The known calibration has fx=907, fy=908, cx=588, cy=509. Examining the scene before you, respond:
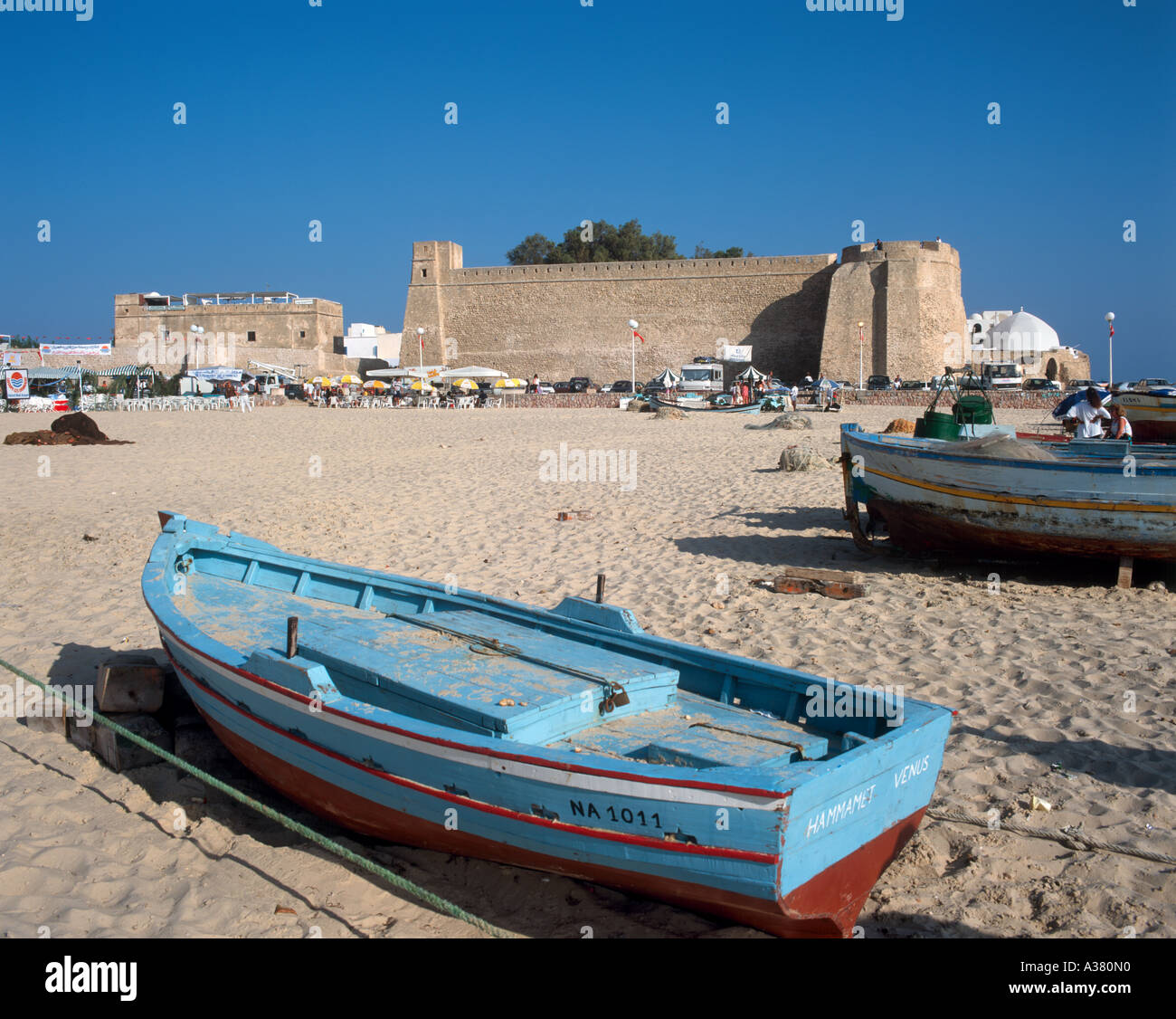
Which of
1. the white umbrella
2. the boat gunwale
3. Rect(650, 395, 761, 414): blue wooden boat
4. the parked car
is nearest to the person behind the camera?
the boat gunwale

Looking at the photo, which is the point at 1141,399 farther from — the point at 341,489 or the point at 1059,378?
the point at 1059,378

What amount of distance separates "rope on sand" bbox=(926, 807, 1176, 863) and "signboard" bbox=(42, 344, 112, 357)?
187 feet

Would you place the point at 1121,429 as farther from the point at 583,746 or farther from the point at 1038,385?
the point at 1038,385

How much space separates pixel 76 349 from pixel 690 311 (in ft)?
116

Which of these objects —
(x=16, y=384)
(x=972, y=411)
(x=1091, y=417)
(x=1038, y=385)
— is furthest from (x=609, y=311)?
(x=1091, y=417)

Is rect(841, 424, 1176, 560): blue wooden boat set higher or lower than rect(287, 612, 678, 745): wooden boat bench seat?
higher

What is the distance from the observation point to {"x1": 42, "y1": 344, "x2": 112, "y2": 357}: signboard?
2026 inches

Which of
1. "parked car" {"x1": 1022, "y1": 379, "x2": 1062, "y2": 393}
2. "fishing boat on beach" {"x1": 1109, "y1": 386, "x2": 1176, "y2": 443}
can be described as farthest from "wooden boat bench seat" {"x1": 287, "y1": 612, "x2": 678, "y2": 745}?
"parked car" {"x1": 1022, "y1": 379, "x2": 1062, "y2": 393}

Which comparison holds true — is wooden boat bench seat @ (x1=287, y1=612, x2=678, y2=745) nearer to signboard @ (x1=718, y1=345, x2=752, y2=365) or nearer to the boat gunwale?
the boat gunwale

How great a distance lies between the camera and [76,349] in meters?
52.3

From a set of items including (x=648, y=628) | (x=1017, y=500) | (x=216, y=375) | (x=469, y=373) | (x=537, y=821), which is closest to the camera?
(x=537, y=821)

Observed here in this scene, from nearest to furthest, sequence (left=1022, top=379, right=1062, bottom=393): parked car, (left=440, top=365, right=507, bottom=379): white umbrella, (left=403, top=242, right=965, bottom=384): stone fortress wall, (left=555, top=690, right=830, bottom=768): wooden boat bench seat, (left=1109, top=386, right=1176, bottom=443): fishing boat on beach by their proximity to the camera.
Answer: (left=555, top=690, right=830, bottom=768): wooden boat bench seat, (left=1109, top=386, right=1176, bottom=443): fishing boat on beach, (left=1022, top=379, right=1062, bottom=393): parked car, (left=440, top=365, right=507, bottom=379): white umbrella, (left=403, top=242, right=965, bottom=384): stone fortress wall

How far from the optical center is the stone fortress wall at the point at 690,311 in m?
41.2

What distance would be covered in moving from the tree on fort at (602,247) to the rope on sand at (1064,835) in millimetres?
58319
